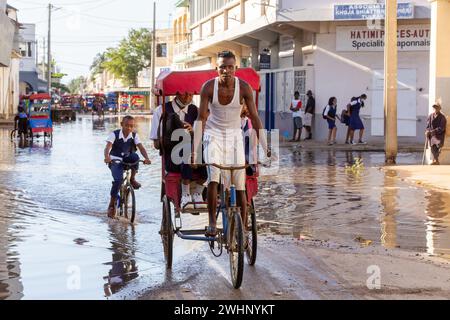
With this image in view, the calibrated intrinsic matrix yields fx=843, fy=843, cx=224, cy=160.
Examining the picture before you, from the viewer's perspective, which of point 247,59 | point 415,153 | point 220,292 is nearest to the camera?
point 220,292

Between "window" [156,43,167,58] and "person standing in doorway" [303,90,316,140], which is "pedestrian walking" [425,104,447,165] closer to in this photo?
"person standing in doorway" [303,90,316,140]

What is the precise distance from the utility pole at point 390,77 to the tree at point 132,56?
91.8 metres

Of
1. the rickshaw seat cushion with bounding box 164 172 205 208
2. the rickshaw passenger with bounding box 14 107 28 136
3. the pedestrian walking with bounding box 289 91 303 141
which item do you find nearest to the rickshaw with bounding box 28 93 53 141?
the rickshaw passenger with bounding box 14 107 28 136

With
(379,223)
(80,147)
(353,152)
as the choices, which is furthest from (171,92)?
(80,147)

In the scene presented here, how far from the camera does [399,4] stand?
29.4m

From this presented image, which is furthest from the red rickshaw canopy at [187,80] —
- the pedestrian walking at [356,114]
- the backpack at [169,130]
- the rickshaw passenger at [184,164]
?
the pedestrian walking at [356,114]

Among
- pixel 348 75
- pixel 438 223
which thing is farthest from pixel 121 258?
pixel 348 75

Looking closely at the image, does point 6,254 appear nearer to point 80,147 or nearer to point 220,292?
point 220,292

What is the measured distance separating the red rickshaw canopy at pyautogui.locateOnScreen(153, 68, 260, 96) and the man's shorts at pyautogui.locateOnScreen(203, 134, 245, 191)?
4.93 ft

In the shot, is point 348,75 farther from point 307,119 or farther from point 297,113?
point 297,113

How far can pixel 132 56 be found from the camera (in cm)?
11362

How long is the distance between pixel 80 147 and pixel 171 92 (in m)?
19.4

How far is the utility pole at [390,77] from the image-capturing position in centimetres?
2117

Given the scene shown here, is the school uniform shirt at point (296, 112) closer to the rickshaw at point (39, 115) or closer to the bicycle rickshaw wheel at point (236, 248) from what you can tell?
the rickshaw at point (39, 115)
